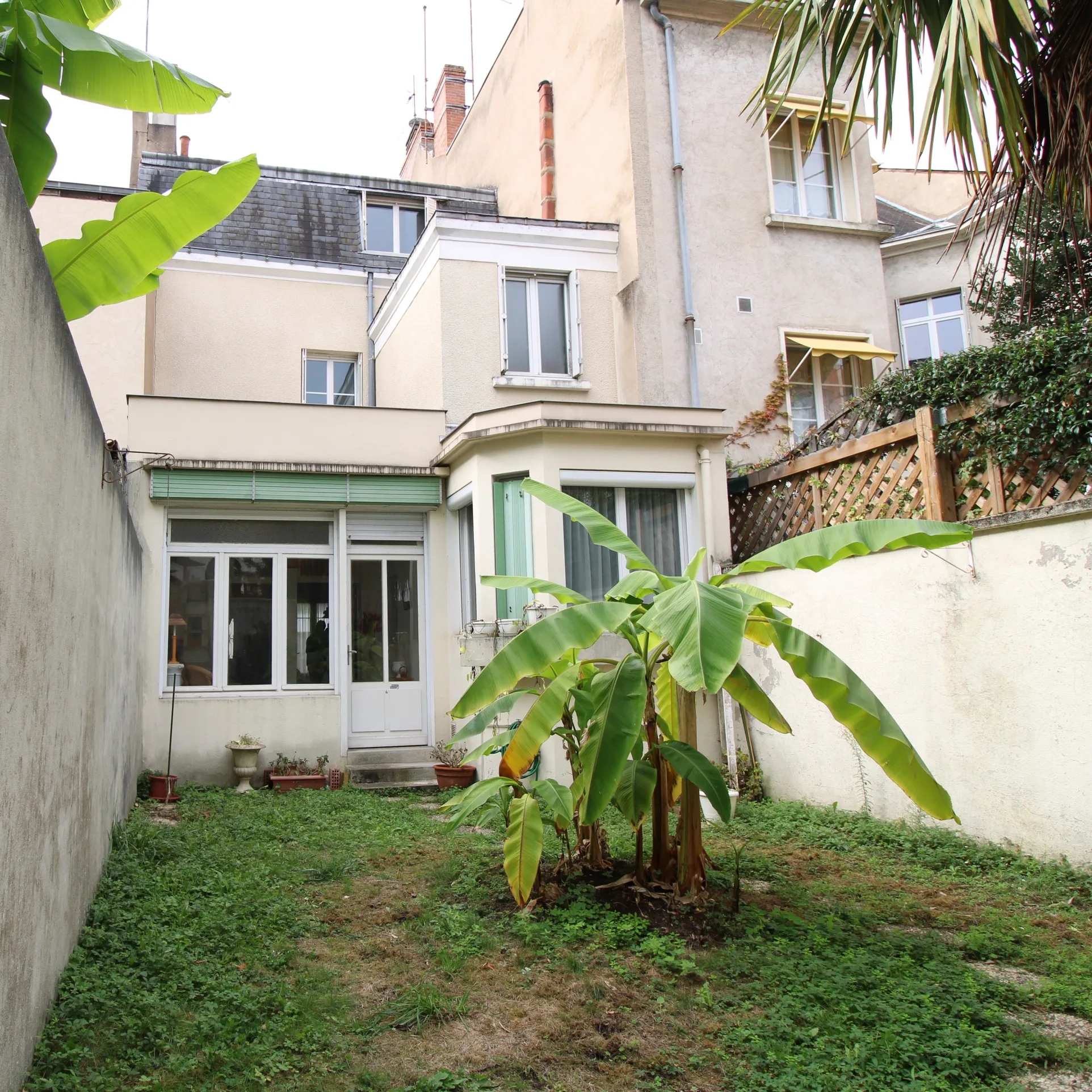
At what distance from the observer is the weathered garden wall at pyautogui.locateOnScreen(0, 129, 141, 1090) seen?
2.99 metres

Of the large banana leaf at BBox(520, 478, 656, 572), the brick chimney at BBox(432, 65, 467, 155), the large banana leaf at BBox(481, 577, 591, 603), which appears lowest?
the large banana leaf at BBox(481, 577, 591, 603)

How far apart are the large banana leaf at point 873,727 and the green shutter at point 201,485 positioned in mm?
8691

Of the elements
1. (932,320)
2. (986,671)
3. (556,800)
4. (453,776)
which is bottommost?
(453,776)

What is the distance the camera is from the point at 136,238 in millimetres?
4484

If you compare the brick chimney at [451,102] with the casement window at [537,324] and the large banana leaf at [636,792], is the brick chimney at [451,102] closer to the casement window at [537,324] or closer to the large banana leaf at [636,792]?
the casement window at [537,324]

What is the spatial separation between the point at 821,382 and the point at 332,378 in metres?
8.02

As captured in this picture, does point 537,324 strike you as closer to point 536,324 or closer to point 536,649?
point 536,324

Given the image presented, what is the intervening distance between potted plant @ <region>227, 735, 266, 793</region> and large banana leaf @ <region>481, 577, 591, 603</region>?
6.01m

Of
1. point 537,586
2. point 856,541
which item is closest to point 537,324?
point 537,586

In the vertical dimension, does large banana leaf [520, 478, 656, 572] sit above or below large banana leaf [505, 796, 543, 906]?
above

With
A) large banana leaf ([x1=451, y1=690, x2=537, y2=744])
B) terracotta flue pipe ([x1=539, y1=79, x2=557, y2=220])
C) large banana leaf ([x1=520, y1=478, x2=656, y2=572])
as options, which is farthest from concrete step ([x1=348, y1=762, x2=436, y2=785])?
terracotta flue pipe ([x1=539, y1=79, x2=557, y2=220])

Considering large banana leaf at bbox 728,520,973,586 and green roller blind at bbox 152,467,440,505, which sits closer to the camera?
large banana leaf at bbox 728,520,973,586

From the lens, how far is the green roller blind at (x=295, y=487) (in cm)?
1170

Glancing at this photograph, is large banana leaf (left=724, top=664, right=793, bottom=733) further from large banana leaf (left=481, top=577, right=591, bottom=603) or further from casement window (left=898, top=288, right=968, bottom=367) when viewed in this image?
casement window (left=898, top=288, right=968, bottom=367)
